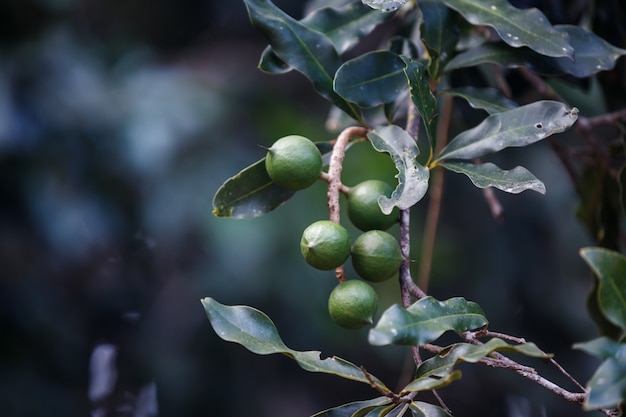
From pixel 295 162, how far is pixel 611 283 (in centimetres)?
34

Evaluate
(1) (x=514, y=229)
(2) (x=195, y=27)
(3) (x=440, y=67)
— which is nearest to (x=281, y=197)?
(3) (x=440, y=67)

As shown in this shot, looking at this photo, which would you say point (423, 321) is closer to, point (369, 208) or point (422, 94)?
point (369, 208)

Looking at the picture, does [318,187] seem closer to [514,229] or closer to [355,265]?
[514,229]

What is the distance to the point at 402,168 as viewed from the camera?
78cm

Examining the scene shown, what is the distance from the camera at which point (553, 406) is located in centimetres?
218

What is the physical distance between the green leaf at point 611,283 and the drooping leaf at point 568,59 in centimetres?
40

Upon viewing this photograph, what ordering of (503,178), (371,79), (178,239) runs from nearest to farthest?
(503,178), (371,79), (178,239)

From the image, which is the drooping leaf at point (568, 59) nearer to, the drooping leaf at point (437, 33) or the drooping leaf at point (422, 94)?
the drooping leaf at point (437, 33)

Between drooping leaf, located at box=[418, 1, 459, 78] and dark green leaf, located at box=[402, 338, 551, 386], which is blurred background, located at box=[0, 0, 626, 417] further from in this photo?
dark green leaf, located at box=[402, 338, 551, 386]

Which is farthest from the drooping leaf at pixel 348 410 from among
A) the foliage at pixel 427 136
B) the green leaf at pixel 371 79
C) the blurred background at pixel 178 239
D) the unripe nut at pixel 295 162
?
the blurred background at pixel 178 239

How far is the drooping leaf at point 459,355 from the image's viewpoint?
61 centimetres

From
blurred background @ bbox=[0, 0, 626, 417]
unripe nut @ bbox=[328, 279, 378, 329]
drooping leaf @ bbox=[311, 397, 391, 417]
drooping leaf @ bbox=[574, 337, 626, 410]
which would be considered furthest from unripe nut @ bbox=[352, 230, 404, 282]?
blurred background @ bbox=[0, 0, 626, 417]

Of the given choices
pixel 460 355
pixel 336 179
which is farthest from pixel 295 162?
pixel 460 355

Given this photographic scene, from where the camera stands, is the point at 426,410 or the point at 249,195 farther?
the point at 249,195
